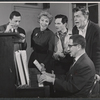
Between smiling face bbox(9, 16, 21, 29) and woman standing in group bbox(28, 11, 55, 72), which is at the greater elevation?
smiling face bbox(9, 16, 21, 29)

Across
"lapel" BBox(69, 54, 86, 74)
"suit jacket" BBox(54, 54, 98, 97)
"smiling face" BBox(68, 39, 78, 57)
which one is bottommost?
"suit jacket" BBox(54, 54, 98, 97)

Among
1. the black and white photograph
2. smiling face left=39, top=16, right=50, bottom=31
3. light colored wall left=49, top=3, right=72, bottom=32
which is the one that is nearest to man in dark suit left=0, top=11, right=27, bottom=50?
the black and white photograph

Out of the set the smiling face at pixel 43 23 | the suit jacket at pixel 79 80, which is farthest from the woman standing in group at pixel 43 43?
the suit jacket at pixel 79 80

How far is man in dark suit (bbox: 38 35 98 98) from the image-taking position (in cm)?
212

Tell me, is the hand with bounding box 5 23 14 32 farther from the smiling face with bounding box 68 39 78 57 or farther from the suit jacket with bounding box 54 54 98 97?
the suit jacket with bounding box 54 54 98 97

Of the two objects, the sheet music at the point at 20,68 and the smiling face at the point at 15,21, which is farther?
the smiling face at the point at 15,21

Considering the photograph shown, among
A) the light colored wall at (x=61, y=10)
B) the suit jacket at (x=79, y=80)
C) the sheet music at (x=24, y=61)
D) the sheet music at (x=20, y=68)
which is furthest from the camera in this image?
the light colored wall at (x=61, y=10)

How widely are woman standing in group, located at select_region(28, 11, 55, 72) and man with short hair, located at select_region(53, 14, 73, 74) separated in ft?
0.17

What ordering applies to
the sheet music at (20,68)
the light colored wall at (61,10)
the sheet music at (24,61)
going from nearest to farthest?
the sheet music at (20,68), the sheet music at (24,61), the light colored wall at (61,10)

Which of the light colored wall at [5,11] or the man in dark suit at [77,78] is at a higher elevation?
the light colored wall at [5,11]

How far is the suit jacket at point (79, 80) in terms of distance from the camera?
2113mm

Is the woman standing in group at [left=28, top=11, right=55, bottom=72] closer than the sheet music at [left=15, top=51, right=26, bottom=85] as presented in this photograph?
No

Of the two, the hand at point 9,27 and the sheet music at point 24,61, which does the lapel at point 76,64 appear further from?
the hand at point 9,27

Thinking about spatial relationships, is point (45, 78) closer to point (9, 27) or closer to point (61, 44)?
point (61, 44)
